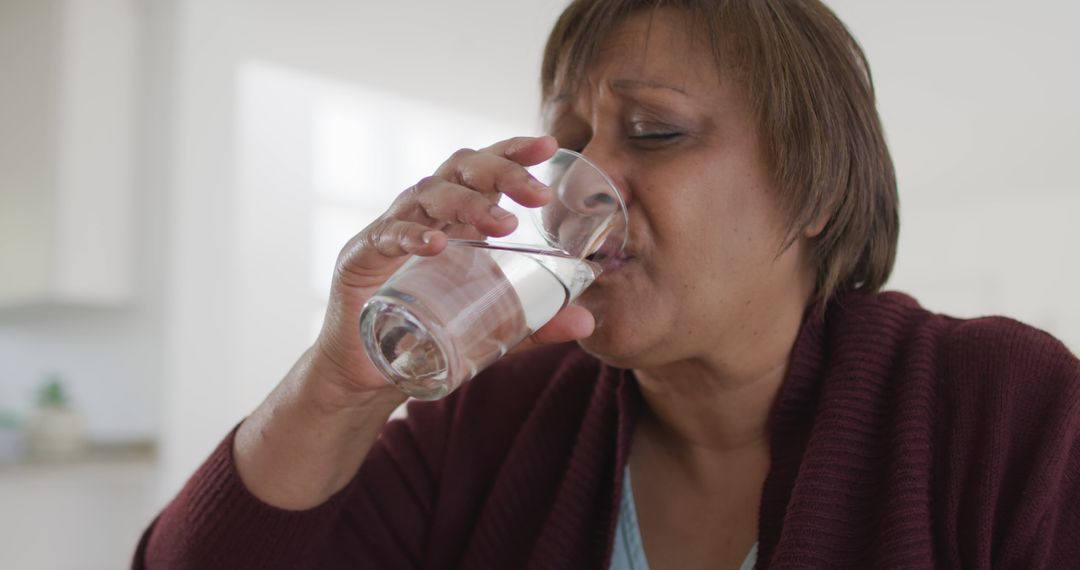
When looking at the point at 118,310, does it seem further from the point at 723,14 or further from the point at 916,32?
the point at 723,14

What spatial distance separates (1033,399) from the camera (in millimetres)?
877

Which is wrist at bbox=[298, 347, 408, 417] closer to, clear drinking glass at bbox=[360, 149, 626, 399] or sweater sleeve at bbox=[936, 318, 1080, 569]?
clear drinking glass at bbox=[360, 149, 626, 399]

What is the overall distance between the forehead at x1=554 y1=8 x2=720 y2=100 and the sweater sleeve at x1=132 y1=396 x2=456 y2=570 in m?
0.51

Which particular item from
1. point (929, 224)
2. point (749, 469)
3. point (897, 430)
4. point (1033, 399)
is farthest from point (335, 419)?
point (929, 224)

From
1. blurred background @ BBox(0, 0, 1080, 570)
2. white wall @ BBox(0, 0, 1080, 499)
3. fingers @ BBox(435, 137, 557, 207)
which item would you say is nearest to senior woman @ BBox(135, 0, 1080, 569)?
fingers @ BBox(435, 137, 557, 207)

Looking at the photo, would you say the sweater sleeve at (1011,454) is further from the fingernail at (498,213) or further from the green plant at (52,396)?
the green plant at (52,396)

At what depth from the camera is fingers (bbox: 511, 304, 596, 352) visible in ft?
2.67

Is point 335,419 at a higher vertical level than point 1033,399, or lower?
lower

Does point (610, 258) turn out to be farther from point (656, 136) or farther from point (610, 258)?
point (656, 136)

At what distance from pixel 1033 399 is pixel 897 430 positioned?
0.13m

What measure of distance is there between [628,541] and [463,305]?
1.73ft

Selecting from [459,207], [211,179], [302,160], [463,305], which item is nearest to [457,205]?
[459,207]

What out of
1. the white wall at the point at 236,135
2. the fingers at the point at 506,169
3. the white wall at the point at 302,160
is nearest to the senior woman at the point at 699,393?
the fingers at the point at 506,169

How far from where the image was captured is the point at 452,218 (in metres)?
0.75
